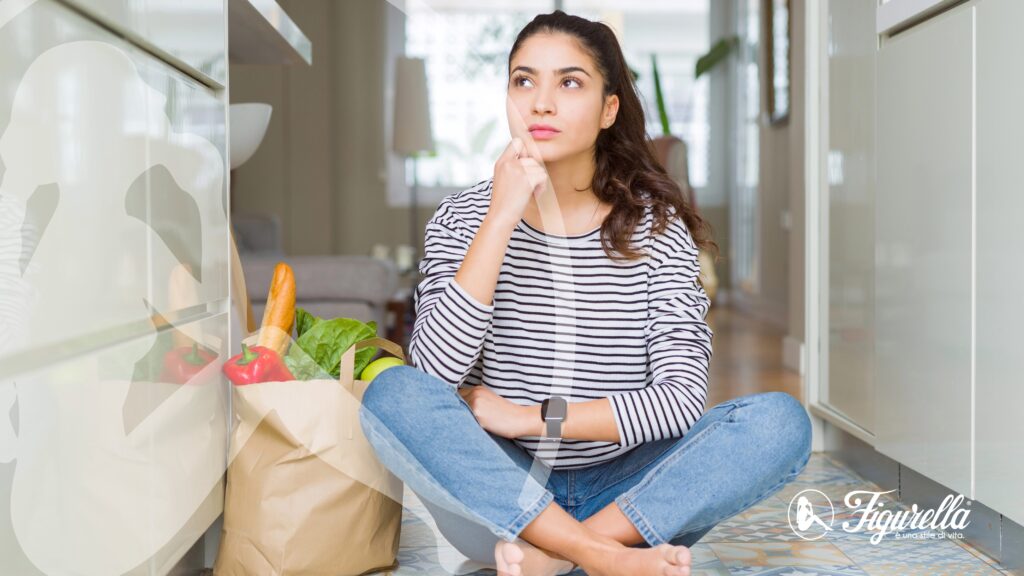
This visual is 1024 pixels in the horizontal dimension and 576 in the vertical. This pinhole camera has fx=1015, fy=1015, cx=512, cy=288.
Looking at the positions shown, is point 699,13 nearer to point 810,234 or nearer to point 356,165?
point 356,165

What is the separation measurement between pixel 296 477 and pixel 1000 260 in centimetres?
100

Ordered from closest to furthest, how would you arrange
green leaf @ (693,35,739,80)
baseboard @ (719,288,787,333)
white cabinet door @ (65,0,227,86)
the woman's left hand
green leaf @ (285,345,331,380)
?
1. white cabinet door @ (65,0,227,86)
2. the woman's left hand
3. green leaf @ (285,345,331,380)
4. baseboard @ (719,288,787,333)
5. green leaf @ (693,35,739,80)

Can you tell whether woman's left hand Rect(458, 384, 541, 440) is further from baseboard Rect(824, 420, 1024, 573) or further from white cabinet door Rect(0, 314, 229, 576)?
baseboard Rect(824, 420, 1024, 573)

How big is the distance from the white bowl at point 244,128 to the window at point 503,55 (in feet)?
13.1

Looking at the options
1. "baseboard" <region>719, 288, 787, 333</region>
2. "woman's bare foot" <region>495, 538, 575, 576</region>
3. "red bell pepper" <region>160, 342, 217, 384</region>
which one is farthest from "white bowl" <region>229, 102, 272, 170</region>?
"baseboard" <region>719, 288, 787, 333</region>

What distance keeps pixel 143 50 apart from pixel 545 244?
1.90 feet

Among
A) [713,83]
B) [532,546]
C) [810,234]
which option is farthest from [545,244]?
[713,83]

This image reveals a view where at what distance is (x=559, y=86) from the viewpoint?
4.49 ft

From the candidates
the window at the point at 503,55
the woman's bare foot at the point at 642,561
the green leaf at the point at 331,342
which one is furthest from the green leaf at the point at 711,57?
the woman's bare foot at the point at 642,561

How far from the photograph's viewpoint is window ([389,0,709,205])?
6230 mm

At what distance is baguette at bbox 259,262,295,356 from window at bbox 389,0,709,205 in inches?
176

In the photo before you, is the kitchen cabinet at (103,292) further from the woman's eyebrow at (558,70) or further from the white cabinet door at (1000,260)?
the white cabinet door at (1000,260)

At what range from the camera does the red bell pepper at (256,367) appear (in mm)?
1352

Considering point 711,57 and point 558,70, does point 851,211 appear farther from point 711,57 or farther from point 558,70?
point 711,57
